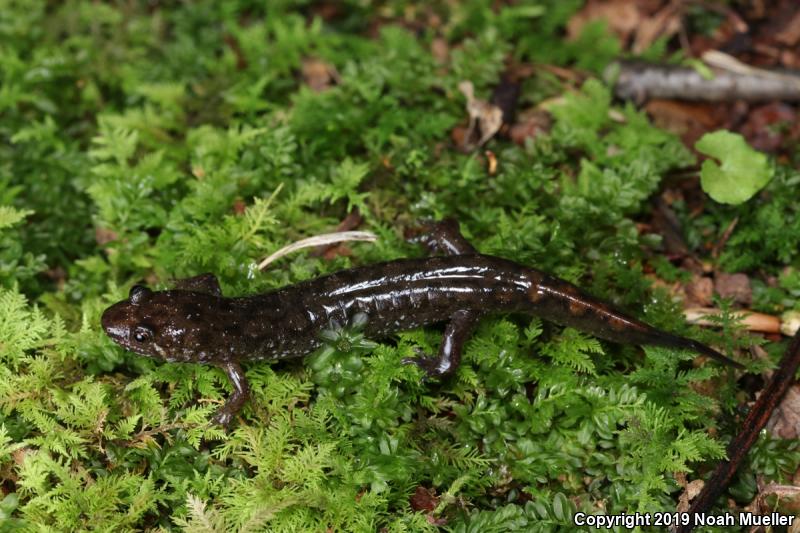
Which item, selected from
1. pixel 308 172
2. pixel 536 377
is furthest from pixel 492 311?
pixel 308 172

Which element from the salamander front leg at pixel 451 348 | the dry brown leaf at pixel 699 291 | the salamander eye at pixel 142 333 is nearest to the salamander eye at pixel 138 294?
the salamander eye at pixel 142 333

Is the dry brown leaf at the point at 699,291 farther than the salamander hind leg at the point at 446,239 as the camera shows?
Yes

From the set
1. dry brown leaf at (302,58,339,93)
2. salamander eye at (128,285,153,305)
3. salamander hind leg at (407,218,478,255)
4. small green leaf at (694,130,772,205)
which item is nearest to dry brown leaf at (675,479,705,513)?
salamander hind leg at (407,218,478,255)

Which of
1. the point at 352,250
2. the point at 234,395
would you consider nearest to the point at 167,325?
the point at 234,395

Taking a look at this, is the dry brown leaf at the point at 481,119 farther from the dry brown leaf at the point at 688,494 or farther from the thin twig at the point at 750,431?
the dry brown leaf at the point at 688,494

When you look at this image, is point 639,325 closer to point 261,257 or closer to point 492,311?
point 492,311

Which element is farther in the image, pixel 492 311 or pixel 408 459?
pixel 492 311

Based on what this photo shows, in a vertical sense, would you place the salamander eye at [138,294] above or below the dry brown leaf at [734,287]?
above
